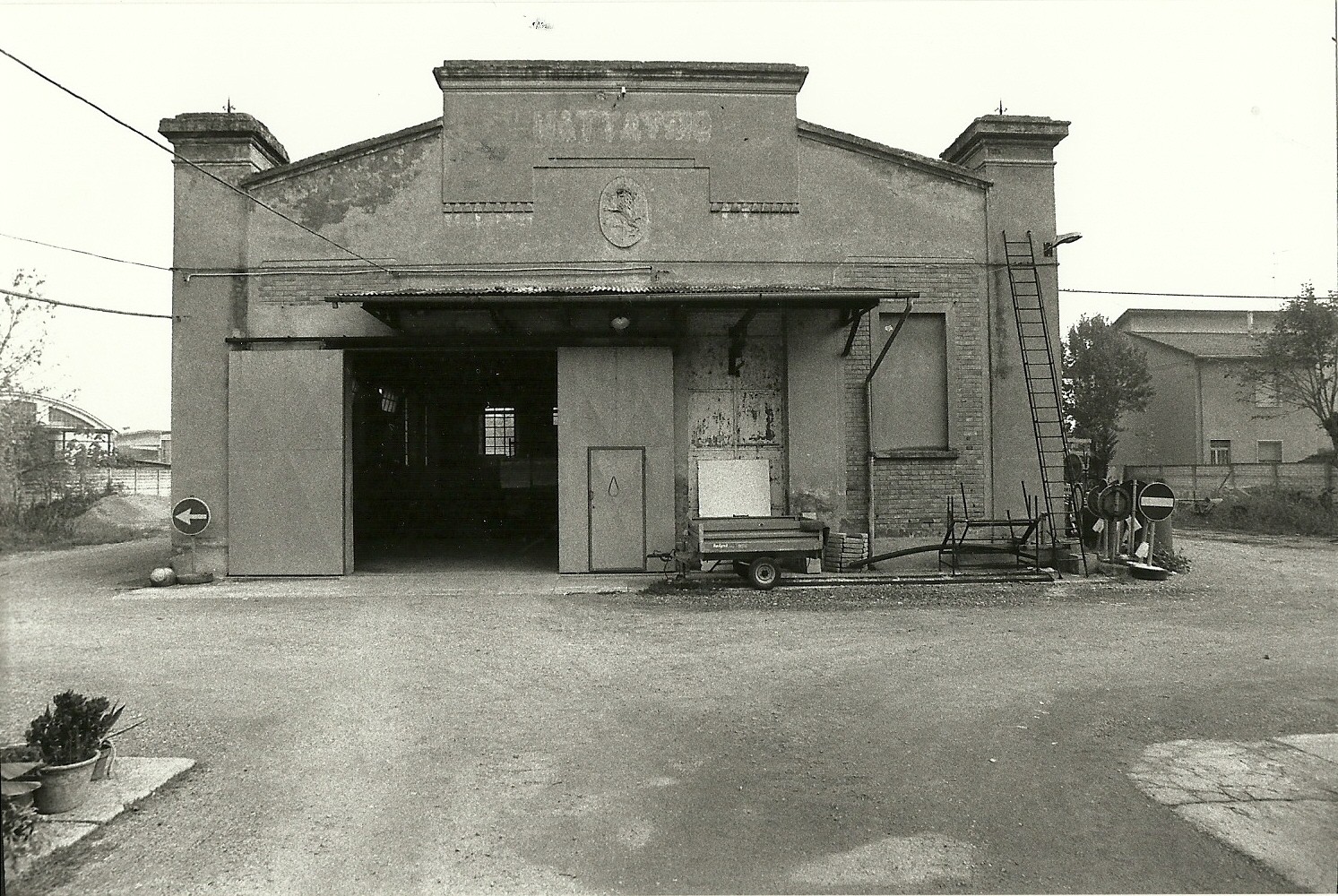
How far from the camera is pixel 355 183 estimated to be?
14078 millimetres

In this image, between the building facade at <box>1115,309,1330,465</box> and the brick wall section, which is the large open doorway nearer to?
the brick wall section

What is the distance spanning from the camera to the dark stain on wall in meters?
14.1

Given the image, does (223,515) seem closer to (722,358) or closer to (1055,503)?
(722,358)

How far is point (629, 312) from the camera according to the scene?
1384 cm

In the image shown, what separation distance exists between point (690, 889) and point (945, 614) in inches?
306

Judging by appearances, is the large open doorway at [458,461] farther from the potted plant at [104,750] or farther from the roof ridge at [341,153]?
the potted plant at [104,750]

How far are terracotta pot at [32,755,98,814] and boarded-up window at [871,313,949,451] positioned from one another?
12.0 metres

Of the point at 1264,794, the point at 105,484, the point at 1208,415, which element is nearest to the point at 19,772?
the point at 1264,794

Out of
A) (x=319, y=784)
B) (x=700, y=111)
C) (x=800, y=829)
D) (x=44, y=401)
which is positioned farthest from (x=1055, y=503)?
(x=44, y=401)

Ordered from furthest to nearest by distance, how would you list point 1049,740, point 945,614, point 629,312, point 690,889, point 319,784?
point 629,312 < point 945,614 < point 1049,740 < point 319,784 < point 690,889

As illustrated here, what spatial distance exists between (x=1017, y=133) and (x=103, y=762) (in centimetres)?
1516

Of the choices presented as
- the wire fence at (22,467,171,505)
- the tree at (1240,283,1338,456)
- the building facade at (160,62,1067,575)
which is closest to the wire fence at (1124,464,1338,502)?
the tree at (1240,283,1338,456)

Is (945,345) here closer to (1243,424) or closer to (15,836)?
(15,836)

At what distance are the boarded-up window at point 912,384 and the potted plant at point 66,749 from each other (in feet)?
39.1
